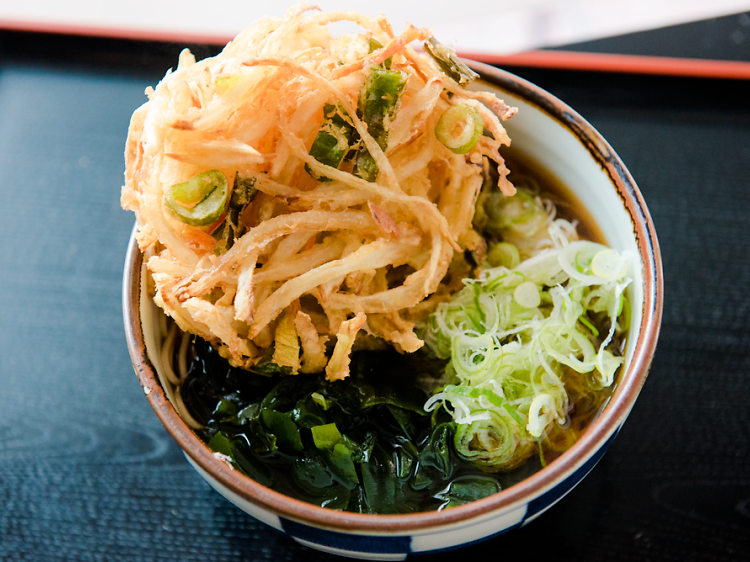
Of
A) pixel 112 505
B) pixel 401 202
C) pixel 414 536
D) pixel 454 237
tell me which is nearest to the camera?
pixel 414 536

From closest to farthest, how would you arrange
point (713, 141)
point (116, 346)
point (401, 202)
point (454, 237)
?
1. point (401, 202)
2. point (454, 237)
3. point (116, 346)
4. point (713, 141)

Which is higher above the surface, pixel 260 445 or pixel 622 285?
pixel 622 285

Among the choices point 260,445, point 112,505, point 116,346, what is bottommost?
point 112,505

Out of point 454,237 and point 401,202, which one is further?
point 454,237

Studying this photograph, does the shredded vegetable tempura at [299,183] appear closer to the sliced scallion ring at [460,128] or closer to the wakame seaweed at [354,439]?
the sliced scallion ring at [460,128]

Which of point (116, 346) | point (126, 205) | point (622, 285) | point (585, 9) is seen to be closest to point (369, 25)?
point (126, 205)

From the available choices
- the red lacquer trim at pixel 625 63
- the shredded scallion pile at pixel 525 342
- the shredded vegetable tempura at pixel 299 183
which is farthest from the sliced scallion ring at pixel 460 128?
the red lacquer trim at pixel 625 63

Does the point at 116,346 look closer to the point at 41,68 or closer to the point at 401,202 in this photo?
the point at 401,202
